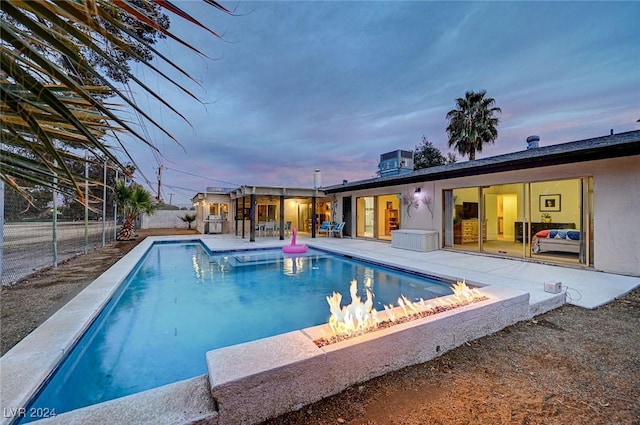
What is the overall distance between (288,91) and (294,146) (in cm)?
790

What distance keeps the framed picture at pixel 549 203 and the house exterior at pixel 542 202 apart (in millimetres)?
26

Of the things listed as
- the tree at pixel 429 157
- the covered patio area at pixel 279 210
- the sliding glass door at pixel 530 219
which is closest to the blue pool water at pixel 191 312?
the sliding glass door at pixel 530 219

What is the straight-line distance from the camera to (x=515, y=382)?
233cm

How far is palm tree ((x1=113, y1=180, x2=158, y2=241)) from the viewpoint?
41.6 feet

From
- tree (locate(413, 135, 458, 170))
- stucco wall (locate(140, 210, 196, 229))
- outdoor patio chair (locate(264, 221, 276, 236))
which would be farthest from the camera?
tree (locate(413, 135, 458, 170))

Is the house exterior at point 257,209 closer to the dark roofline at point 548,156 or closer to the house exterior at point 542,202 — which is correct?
the house exterior at point 542,202

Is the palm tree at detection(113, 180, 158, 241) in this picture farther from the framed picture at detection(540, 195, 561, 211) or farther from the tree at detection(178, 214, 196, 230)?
the framed picture at detection(540, 195, 561, 211)

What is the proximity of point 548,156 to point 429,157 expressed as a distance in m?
18.0

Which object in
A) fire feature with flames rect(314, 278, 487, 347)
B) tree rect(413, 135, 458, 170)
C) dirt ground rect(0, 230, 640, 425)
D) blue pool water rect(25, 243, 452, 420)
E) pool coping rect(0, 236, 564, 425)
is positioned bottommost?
blue pool water rect(25, 243, 452, 420)

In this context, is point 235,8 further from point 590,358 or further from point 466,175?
point 466,175

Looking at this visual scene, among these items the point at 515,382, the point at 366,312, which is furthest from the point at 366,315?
the point at 515,382

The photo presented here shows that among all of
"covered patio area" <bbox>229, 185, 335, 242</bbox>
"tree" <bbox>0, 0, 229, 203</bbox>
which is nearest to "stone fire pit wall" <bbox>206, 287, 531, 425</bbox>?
"tree" <bbox>0, 0, 229, 203</bbox>

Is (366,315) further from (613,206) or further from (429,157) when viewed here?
(429,157)

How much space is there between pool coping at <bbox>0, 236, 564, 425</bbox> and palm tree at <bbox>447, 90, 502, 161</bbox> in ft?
51.4
